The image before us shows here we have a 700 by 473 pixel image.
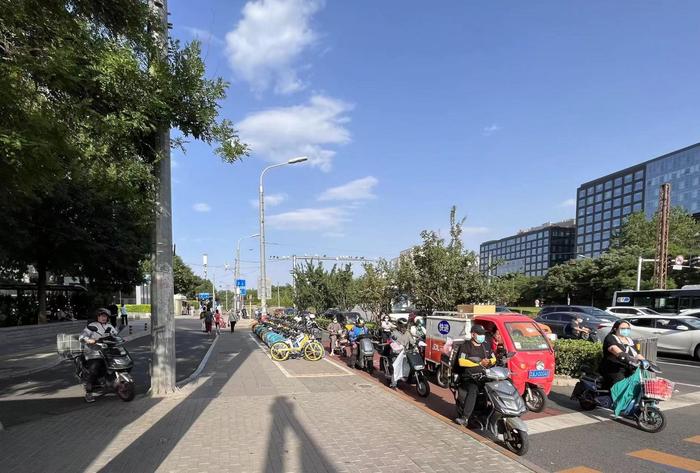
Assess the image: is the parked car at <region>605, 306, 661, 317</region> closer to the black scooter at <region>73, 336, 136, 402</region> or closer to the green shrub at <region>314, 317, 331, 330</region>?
the green shrub at <region>314, 317, 331, 330</region>

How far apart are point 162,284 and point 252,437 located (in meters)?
3.85

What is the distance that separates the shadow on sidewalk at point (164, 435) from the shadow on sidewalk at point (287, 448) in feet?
3.17

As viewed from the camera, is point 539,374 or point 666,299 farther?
point 666,299

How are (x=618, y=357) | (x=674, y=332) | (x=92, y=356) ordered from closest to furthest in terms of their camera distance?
(x=618, y=357) < (x=92, y=356) < (x=674, y=332)

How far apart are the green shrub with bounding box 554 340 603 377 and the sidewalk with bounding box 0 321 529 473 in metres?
4.60

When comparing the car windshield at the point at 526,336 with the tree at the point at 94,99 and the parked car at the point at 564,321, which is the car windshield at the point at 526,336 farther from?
the parked car at the point at 564,321

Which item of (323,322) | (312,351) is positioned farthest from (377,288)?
(312,351)

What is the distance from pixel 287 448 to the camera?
5703mm

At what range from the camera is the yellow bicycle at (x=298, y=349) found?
46.9 ft

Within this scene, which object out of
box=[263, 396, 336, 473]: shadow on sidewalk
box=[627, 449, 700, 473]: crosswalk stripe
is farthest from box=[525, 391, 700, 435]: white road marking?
box=[263, 396, 336, 473]: shadow on sidewalk

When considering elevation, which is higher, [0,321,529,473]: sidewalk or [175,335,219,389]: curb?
[0,321,529,473]: sidewalk

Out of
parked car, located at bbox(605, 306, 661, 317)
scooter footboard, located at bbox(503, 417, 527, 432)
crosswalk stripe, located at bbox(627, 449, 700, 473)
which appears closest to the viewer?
crosswalk stripe, located at bbox(627, 449, 700, 473)

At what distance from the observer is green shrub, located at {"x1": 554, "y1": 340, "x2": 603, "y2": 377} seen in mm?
10664

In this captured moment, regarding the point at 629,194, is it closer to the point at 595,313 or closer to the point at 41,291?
the point at 595,313
